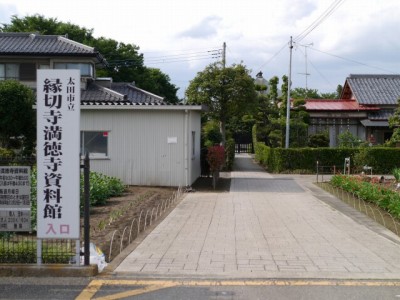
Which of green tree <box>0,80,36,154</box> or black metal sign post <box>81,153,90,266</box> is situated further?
green tree <box>0,80,36,154</box>

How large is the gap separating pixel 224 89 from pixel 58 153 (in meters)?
20.3

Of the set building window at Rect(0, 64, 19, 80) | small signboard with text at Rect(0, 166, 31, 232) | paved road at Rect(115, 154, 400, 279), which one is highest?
building window at Rect(0, 64, 19, 80)

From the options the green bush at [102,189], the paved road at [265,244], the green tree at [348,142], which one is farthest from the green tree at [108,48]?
the paved road at [265,244]

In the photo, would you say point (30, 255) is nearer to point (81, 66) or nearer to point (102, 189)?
point (102, 189)

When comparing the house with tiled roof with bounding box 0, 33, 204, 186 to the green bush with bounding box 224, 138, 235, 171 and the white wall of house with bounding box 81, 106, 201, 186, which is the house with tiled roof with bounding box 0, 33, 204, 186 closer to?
the white wall of house with bounding box 81, 106, 201, 186

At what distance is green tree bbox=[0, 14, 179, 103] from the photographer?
44.8m

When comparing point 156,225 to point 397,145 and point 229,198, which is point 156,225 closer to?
point 229,198

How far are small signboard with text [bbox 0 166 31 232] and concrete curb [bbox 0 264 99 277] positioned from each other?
55 cm

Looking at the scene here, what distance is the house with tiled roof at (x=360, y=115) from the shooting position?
34.7 meters

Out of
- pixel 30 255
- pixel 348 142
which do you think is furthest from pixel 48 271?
pixel 348 142

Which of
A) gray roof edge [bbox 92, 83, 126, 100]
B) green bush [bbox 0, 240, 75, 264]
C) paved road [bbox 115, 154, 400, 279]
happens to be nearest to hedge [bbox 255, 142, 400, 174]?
gray roof edge [bbox 92, 83, 126, 100]

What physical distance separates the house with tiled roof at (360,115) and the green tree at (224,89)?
1032 cm

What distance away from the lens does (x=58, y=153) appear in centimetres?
668

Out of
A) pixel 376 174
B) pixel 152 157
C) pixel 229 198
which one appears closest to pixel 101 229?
pixel 229 198
